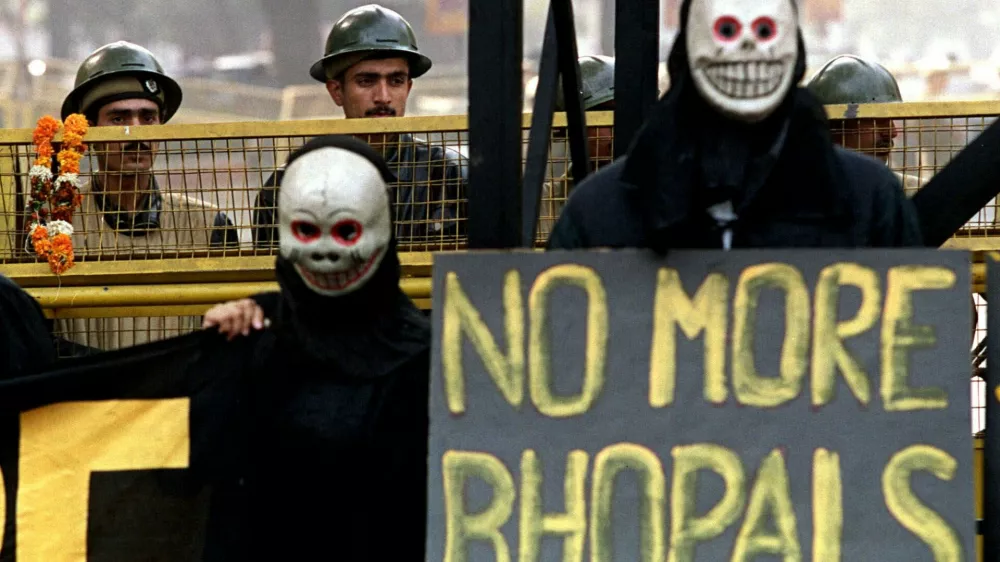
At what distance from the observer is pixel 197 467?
472 cm

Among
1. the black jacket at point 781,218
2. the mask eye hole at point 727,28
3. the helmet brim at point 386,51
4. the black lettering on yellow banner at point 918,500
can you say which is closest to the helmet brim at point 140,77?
the helmet brim at point 386,51

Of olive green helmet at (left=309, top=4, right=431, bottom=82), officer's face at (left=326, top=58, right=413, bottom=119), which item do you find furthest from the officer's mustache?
olive green helmet at (left=309, top=4, right=431, bottom=82)

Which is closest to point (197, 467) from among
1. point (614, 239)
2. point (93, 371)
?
point (93, 371)

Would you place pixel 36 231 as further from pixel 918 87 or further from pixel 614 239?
pixel 918 87

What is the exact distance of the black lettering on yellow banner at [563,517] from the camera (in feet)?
13.2

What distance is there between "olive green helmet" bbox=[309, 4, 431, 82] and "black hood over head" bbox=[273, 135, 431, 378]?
2316 mm

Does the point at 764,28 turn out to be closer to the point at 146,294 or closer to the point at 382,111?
the point at 146,294

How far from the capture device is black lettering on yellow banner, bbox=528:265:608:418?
405cm

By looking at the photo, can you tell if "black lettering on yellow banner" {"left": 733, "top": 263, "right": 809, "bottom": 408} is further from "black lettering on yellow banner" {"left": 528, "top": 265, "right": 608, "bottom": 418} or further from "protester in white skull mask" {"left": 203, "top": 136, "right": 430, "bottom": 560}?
"protester in white skull mask" {"left": 203, "top": 136, "right": 430, "bottom": 560}

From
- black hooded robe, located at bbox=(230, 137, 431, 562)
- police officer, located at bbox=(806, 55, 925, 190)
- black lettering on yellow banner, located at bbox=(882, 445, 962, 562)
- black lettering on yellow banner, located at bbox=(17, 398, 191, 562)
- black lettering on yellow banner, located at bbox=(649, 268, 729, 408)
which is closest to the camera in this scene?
black lettering on yellow banner, located at bbox=(882, 445, 962, 562)

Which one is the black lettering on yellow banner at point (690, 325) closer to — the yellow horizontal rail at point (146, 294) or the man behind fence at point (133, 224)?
the yellow horizontal rail at point (146, 294)

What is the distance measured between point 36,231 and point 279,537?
73.8 inches

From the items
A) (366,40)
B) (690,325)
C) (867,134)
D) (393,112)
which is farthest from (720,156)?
(366,40)

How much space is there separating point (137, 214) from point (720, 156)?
2.55 m
